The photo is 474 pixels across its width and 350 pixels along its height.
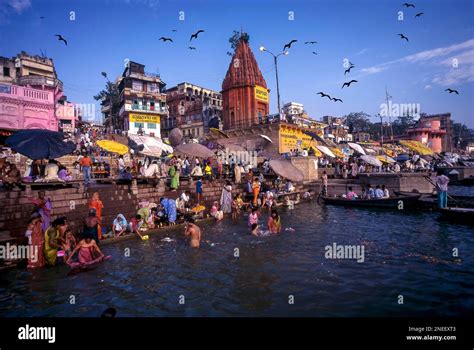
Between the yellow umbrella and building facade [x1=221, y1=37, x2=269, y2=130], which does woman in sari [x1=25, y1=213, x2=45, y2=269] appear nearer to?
the yellow umbrella

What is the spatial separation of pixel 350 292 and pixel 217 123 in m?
34.8

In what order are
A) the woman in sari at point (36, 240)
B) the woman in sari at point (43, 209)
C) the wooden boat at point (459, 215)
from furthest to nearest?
1. the wooden boat at point (459, 215)
2. the woman in sari at point (43, 209)
3. the woman in sari at point (36, 240)

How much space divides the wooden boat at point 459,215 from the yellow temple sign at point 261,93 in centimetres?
2488

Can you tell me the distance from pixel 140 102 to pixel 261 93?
60.0 feet

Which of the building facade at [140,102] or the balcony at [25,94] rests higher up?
the building facade at [140,102]

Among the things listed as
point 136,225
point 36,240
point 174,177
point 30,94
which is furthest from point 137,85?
point 36,240

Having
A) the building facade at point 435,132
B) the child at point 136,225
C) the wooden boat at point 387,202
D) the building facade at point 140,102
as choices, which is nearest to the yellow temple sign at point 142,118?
the building facade at point 140,102

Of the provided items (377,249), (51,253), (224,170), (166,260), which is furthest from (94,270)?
(224,170)

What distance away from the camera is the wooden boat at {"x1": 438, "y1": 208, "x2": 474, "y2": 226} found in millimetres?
12281

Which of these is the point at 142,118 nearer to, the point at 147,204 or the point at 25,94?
the point at 25,94

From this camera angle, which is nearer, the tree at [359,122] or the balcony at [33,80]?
the balcony at [33,80]

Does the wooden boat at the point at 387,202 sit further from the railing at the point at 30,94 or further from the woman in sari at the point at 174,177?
the railing at the point at 30,94

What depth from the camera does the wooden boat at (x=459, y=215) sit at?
484 inches

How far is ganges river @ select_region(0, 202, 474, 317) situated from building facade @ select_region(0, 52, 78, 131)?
41.8ft
